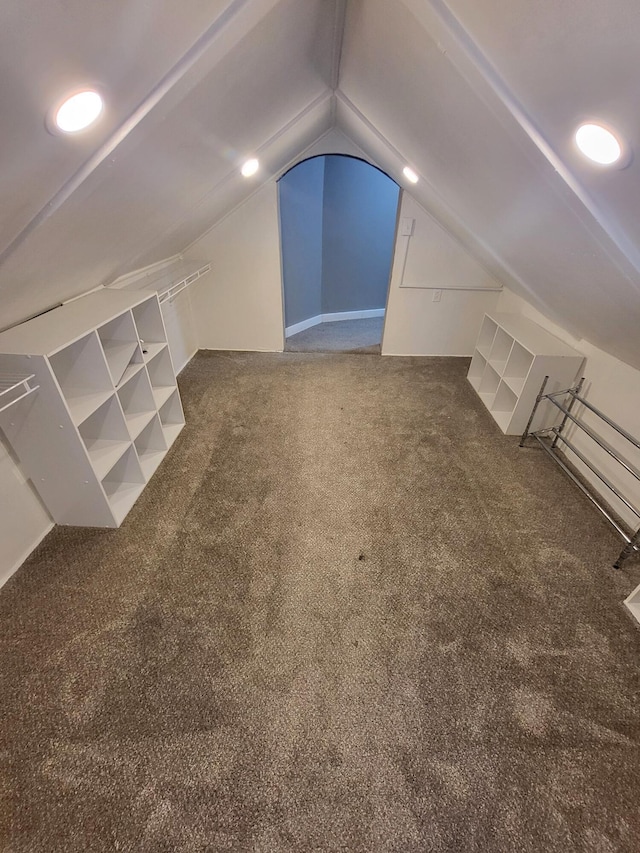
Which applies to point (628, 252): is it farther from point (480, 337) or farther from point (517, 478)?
point (480, 337)

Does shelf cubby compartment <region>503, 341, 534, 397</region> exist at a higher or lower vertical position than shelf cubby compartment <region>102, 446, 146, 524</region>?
higher

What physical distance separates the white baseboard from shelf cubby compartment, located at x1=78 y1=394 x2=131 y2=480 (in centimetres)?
279

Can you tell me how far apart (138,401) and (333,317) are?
10.8 feet

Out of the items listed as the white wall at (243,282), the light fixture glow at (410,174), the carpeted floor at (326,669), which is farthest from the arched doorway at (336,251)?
the carpeted floor at (326,669)

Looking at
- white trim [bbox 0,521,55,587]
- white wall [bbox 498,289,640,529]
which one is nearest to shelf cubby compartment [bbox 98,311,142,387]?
white trim [bbox 0,521,55,587]

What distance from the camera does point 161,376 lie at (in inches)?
101

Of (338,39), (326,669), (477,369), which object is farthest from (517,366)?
(326,669)

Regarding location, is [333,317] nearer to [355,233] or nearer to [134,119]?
[355,233]

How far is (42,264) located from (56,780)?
176 cm

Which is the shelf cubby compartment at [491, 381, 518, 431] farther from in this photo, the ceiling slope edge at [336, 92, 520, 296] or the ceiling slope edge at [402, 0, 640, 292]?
the ceiling slope edge at [402, 0, 640, 292]

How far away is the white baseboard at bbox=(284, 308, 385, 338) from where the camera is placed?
4.58 metres

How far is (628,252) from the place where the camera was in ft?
3.71

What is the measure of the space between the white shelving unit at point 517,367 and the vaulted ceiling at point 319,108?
14.5 inches

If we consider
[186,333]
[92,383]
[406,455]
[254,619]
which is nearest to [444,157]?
[406,455]
